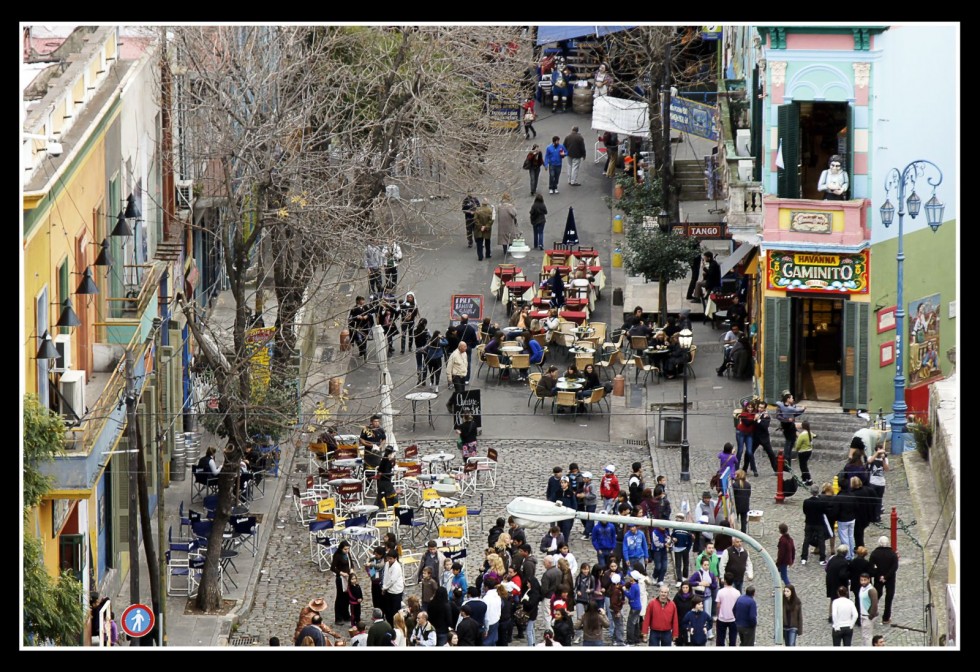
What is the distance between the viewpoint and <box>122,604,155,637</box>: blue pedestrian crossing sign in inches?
1206

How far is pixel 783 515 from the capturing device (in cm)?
3866

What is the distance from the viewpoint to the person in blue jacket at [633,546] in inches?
1383

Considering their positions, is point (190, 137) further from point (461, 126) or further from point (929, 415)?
point (929, 415)

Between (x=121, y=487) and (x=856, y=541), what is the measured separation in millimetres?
12046

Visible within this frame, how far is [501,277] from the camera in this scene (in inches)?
2016

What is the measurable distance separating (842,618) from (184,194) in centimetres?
1818

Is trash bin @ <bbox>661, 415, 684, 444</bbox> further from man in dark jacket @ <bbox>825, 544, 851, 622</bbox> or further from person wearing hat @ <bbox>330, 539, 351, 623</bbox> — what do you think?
person wearing hat @ <bbox>330, 539, 351, 623</bbox>

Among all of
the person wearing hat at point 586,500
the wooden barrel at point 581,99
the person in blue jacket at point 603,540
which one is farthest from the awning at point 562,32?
the person in blue jacket at point 603,540

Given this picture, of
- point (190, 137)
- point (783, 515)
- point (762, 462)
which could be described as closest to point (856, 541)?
point (783, 515)

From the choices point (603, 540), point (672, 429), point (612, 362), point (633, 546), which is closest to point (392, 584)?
point (603, 540)

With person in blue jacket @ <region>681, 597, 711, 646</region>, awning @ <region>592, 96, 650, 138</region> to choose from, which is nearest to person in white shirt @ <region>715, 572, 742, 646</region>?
person in blue jacket @ <region>681, 597, 711, 646</region>

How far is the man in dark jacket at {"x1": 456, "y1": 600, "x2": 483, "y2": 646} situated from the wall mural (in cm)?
1382

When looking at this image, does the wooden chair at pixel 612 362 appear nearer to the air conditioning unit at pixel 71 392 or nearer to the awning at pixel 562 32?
the air conditioning unit at pixel 71 392

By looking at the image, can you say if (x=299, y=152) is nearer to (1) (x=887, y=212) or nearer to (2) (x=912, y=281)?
(1) (x=887, y=212)
